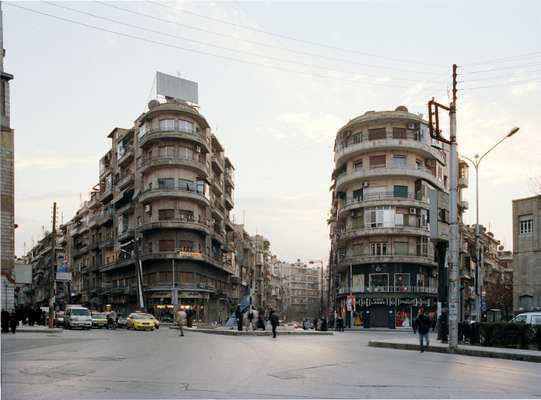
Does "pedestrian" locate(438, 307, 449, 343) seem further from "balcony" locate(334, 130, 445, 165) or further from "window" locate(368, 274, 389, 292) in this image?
"balcony" locate(334, 130, 445, 165)

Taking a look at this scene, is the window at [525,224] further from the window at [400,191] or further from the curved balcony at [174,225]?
the curved balcony at [174,225]

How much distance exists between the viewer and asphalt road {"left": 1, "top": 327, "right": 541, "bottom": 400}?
37.3 ft

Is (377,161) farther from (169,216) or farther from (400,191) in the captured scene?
(169,216)

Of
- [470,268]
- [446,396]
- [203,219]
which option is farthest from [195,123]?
[446,396]

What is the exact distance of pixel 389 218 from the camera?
6981cm

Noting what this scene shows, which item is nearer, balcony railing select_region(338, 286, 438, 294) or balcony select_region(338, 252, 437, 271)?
balcony railing select_region(338, 286, 438, 294)

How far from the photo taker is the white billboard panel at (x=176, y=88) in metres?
78.6

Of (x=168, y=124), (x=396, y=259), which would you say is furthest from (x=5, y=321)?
(x=396, y=259)

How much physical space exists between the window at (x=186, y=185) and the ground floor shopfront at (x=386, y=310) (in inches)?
848

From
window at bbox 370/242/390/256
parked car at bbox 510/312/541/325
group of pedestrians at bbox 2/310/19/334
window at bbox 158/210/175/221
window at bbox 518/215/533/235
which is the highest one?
window at bbox 158/210/175/221

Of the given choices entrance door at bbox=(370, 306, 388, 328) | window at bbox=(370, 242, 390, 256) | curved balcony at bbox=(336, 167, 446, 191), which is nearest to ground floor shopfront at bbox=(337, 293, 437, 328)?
entrance door at bbox=(370, 306, 388, 328)

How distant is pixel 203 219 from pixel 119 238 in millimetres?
13469

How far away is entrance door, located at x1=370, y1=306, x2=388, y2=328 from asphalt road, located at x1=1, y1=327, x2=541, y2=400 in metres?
49.8

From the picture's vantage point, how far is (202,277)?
75.9m
